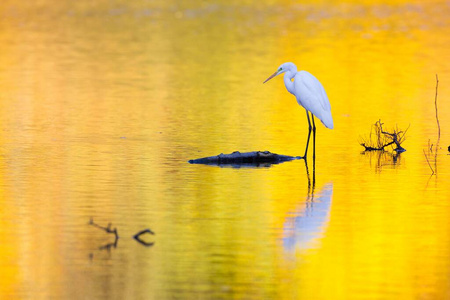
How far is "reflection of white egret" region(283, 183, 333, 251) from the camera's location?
1044 centimetres

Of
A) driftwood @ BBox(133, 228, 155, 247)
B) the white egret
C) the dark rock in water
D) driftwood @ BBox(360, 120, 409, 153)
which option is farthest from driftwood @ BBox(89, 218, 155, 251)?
driftwood @ BBox(360, 120, 409, 153)

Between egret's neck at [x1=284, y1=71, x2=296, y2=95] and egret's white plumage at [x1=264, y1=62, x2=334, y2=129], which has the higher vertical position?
egret's neck at [x1=284, y1=71, x2=296, y2=95]

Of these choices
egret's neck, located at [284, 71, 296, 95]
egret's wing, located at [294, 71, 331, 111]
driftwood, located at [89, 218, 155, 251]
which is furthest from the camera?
egret's neck, located at [284, 71, 296, 95]

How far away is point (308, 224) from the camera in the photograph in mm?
11242

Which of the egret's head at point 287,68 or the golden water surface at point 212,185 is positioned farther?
the egret's head at point 287,68

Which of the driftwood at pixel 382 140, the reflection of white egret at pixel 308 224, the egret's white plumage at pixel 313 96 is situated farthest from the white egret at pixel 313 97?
the reflection of white egret at pixel 308 224

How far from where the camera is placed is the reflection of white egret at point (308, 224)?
10438mm

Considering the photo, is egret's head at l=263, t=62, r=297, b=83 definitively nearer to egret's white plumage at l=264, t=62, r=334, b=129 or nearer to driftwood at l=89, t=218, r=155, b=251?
egret's white plumage at l=264, t=62, r=334, b=129

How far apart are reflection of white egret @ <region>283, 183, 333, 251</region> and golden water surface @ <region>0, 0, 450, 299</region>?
29mm

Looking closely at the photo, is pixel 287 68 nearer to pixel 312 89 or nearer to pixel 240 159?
pixel 312 89

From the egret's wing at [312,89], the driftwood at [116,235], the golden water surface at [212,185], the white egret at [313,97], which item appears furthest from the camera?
the egret's wing at [312,89]

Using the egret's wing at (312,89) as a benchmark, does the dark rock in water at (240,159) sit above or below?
below

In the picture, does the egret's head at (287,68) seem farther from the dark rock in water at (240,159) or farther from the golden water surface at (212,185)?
the dark rock in water at (240,159)

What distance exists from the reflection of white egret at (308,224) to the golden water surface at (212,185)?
29 millimetres
